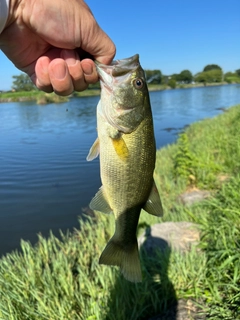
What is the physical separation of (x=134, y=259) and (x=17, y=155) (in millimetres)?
16250

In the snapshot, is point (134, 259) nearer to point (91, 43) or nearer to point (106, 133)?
point (106, 133)

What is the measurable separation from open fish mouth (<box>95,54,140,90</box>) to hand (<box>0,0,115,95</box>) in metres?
0.20

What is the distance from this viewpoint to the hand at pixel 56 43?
224 cm

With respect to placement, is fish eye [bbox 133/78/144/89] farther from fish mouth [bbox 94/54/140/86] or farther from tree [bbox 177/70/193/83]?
tree [bbox 177/70/193/83]

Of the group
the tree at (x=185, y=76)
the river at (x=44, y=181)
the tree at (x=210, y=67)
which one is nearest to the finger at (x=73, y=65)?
the river at (x=44, y=181)

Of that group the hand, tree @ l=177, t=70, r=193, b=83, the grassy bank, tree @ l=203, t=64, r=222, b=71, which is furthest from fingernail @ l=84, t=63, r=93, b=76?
tree @ l=203, t=64, r=222, b=71

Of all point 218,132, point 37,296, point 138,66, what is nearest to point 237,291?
point 37,296

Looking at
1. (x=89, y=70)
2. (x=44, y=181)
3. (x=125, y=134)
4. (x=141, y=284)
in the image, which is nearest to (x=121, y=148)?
(x=125, y=134)

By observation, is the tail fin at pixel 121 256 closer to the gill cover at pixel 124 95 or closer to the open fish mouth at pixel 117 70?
the gill cover at pixel 124 95

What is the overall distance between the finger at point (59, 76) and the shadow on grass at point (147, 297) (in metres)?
2.43

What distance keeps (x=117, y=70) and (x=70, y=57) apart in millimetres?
422

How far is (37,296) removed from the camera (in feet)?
11.9

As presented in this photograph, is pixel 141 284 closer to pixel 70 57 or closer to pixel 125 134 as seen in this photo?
pixel 125 134

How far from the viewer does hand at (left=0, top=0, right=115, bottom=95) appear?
224 cm
